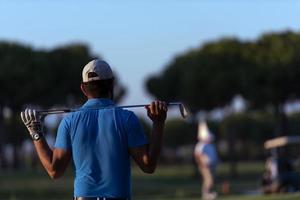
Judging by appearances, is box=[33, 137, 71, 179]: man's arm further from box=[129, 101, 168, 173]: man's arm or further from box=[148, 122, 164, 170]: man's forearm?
box=[148, 122, 164, 170]: man's forearm

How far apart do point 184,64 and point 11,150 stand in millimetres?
32988

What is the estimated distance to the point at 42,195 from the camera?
1096 inches

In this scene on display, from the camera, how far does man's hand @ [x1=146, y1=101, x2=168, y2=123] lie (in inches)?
197

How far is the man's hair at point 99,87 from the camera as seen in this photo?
519 centimetres

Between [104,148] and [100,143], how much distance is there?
4 centimetres

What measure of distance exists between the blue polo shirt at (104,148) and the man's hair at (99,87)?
Result: 5.5 inches

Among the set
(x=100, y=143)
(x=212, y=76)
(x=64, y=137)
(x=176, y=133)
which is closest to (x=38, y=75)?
(x=212, y=76)

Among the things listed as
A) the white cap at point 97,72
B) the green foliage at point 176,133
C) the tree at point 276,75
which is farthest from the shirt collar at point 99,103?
the green foliage at point 176,133

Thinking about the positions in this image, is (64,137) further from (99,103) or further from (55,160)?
(99,103)

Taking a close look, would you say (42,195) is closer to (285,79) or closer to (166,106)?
(285,79)

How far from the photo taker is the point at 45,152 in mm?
5180

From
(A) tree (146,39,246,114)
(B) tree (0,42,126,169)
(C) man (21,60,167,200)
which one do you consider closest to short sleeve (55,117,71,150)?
(C) man (21,60,167,200)

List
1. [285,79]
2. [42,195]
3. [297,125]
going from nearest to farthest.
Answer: [42,195] < [285,79] < [297,125]

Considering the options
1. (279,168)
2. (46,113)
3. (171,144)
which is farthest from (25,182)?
(171,144)
